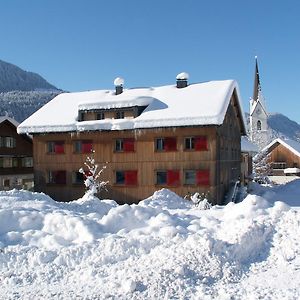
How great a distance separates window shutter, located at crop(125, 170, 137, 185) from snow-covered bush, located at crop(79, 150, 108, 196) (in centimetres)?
156

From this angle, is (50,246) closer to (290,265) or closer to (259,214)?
(290,265)

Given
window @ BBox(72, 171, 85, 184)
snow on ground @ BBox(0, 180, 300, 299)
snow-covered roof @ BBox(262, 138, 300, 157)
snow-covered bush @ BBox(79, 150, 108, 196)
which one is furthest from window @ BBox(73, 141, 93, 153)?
snow-covered roof @ BBox(262, 138, 300, 157)

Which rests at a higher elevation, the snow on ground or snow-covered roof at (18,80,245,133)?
snow-covered roof at (18,80,245,133)

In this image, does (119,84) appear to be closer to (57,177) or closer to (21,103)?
(57,177)

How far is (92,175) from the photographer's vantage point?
27250mm

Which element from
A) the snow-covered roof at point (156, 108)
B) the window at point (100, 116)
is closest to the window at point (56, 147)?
the snow-covered roof at point (156, 108)

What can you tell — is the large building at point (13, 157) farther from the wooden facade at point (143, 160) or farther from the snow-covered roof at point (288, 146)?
the snow-covered roof at point (288, 146)

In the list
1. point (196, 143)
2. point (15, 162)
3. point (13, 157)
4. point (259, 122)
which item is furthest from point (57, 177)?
point (259, 122)

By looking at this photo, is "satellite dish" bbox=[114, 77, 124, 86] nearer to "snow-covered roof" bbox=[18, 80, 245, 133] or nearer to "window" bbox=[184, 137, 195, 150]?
"snow-covered roof" bbox=[18, 80, 245, 133]

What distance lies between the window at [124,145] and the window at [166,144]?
5.96ft

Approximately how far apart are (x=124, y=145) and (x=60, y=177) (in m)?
5.79

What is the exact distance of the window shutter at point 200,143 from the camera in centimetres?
2472

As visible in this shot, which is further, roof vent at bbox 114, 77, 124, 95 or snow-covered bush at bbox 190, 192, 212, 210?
roof vent at bbox 114, 77, 124, 95

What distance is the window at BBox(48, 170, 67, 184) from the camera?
28.4 metres
